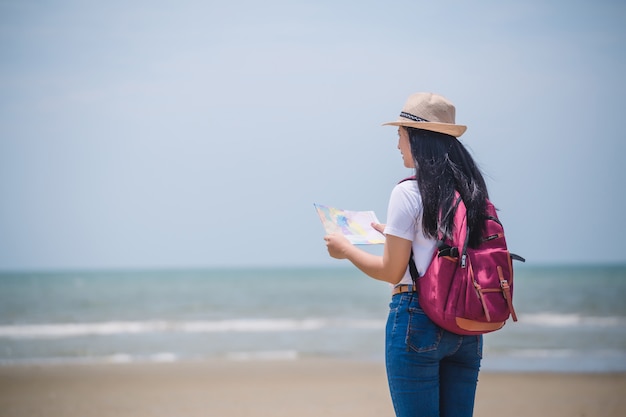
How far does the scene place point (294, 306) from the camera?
20.6 m

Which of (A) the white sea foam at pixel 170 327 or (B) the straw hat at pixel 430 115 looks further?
(A) the white sea foam at pixel 170 327

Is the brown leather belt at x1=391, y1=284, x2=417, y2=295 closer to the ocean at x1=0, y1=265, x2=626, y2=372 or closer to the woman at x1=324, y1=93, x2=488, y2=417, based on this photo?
the woman at x1=324, y1=93, x2=488, y2=417

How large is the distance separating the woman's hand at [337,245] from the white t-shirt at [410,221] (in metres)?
0.22

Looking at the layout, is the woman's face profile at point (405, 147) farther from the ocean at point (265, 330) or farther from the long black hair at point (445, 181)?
the ocean at point (265, 330)

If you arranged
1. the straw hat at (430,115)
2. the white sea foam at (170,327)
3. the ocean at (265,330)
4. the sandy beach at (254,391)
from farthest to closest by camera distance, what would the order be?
the white sea foam at (170,327), the ocean at (265,330), the sandy beach at (254,391), the straw hat at (430,115)

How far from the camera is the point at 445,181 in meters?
2.17

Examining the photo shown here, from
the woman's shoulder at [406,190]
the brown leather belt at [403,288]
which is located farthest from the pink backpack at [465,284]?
the woman's shoulder at [406,190]

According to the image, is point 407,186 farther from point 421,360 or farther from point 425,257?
point 421,360

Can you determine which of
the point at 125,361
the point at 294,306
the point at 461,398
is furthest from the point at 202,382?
the point at 294,306

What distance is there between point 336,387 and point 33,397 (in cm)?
315

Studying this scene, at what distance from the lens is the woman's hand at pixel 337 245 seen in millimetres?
2320

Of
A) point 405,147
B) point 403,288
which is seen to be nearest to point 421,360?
point 403,288

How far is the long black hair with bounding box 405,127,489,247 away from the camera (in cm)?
211

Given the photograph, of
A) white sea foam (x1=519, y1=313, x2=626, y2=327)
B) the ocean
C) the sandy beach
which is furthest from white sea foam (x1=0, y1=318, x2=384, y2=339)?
the sandy beach
